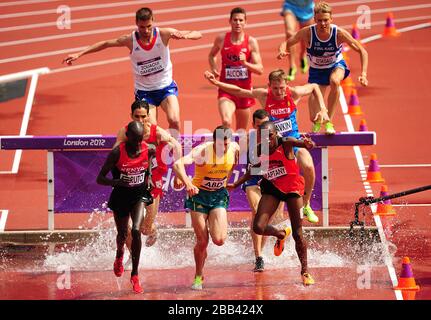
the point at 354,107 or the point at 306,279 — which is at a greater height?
the point at 306,279

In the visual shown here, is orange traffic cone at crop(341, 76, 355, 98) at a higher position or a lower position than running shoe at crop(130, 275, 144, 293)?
lower

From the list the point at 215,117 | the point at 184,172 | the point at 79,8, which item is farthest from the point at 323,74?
the point at 79,8

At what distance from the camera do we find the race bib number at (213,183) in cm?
1520

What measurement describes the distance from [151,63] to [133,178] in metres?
2.49

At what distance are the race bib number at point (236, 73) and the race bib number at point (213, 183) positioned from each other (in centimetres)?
277

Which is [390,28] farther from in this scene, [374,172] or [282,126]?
[282,126]

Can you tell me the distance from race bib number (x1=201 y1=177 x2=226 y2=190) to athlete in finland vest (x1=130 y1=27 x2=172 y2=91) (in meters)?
2.30

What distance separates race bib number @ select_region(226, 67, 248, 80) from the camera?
17.7 meters

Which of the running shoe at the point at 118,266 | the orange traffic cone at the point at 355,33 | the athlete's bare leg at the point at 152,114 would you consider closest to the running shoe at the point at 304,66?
the orange traffic cone at the point at 355,33

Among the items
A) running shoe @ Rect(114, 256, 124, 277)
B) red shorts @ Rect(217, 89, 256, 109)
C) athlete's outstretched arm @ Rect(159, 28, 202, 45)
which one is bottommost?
running shoe @ Rect(114, 256, 124, 277)

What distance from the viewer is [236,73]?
1770 cm
